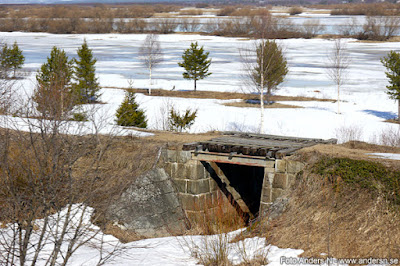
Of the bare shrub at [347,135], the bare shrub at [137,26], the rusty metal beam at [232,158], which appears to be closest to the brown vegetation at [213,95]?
the bare shrub at [347,135]

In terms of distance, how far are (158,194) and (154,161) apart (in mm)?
1174

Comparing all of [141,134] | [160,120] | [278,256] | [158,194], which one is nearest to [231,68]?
[160,120]

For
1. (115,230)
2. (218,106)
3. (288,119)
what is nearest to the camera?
(115,230)

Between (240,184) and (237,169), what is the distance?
1.83 feet

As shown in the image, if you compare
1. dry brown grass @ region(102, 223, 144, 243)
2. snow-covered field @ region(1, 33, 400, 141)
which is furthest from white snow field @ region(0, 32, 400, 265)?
dry brown grass @ region(102, 223, 144, 243)

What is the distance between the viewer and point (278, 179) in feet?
50.5

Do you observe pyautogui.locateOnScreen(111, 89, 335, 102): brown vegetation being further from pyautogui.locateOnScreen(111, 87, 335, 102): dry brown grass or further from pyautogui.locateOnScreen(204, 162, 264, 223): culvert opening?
pyautogui.locateOnScreen(204, 162, 264, 223): culvert opening

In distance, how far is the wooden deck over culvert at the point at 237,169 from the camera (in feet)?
50.7

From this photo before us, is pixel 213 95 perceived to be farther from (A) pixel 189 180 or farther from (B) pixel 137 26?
(B) pixel 137 26

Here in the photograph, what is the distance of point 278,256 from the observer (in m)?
11.9

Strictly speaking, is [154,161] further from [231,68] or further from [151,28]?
[151,28]

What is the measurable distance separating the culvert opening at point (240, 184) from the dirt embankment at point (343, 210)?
3545mm

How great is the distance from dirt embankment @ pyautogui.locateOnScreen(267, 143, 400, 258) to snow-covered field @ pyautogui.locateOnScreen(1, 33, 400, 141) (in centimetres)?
1062

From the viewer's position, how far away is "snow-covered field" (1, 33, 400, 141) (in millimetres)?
34500
